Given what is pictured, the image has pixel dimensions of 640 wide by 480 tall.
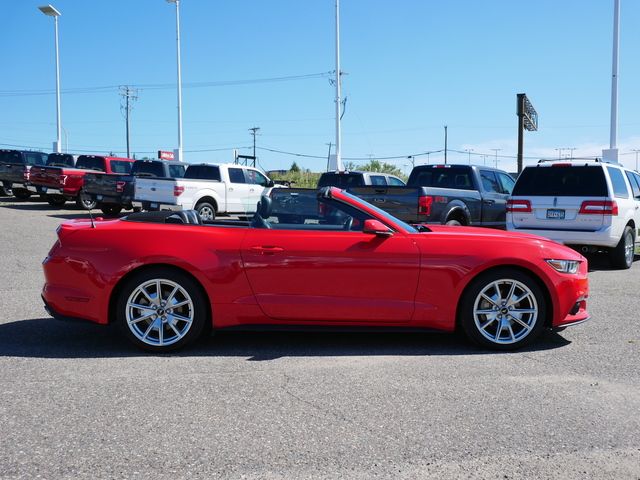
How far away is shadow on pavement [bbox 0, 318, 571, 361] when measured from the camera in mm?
5516

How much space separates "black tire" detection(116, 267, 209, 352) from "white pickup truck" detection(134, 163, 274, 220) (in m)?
11.5

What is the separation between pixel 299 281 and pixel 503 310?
176cm

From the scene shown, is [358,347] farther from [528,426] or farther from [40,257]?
[40,257]

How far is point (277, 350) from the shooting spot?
18.5ft

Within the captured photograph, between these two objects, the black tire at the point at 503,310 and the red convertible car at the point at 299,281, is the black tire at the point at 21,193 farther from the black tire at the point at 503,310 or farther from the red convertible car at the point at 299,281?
the black tire at the point at 503,310

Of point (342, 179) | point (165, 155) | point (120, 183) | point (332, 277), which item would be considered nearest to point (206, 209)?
point (120, 183)

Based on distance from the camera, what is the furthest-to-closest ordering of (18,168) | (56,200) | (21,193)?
1. (21,193)
2. (18,168)
3. (56,200)

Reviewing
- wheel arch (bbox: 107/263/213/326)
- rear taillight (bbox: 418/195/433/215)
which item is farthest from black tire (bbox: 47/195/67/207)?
wheel arch (bbox: 107/263/213/326)

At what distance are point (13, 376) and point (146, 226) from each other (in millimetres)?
1565

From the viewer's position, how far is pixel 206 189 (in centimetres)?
1873

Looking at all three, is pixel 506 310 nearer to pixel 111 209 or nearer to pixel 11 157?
pixel 111 209

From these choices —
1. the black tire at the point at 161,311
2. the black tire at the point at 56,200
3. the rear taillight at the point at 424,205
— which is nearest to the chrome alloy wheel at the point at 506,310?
the black tire at the point at 161,311

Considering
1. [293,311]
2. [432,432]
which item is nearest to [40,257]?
[293,311]

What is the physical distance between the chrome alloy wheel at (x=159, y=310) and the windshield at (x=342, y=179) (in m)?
12.2
